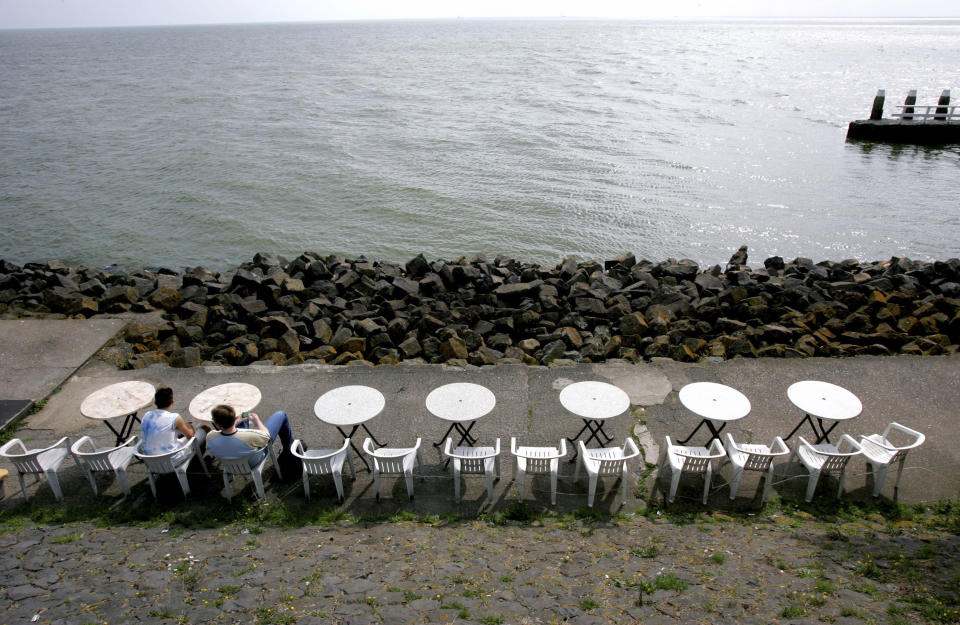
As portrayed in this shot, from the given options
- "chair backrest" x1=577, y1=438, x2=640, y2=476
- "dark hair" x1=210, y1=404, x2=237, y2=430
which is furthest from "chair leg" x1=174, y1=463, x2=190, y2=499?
"chair backrest" x1=577, y1=438, x2=640, y2=476

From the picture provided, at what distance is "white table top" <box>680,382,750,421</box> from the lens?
7.21 m

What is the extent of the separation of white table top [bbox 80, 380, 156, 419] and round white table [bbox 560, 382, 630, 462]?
17.1 ft

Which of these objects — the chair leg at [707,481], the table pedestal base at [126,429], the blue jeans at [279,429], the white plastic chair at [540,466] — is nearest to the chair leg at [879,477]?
the chair leg at [707,481]

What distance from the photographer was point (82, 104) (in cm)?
4603

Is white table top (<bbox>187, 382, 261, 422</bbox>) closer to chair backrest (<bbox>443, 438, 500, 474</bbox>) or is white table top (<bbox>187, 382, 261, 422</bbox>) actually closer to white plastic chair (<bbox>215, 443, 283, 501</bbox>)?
white plastic chair (<bbox>215, 443, 283, 501</bbox>)

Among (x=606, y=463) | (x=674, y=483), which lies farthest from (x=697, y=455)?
(x=606, y=463)

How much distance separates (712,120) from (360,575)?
38.7m

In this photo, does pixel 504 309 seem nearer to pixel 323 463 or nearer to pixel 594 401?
pixel 594 401

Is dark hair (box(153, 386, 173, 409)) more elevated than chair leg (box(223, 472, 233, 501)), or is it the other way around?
dark hair (box(153, 386, 173, 409))

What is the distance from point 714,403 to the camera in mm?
7406

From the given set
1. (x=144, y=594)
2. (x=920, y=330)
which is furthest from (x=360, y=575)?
(x=920, y=330)

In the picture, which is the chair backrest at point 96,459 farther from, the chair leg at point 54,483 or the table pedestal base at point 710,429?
the table pedestal base at point 710,429

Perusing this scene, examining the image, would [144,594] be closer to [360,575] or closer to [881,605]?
[360,575]

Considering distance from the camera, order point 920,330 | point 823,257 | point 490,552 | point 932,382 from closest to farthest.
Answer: point 490,552 → point 932,382 → point 920,330 → point 823,257
